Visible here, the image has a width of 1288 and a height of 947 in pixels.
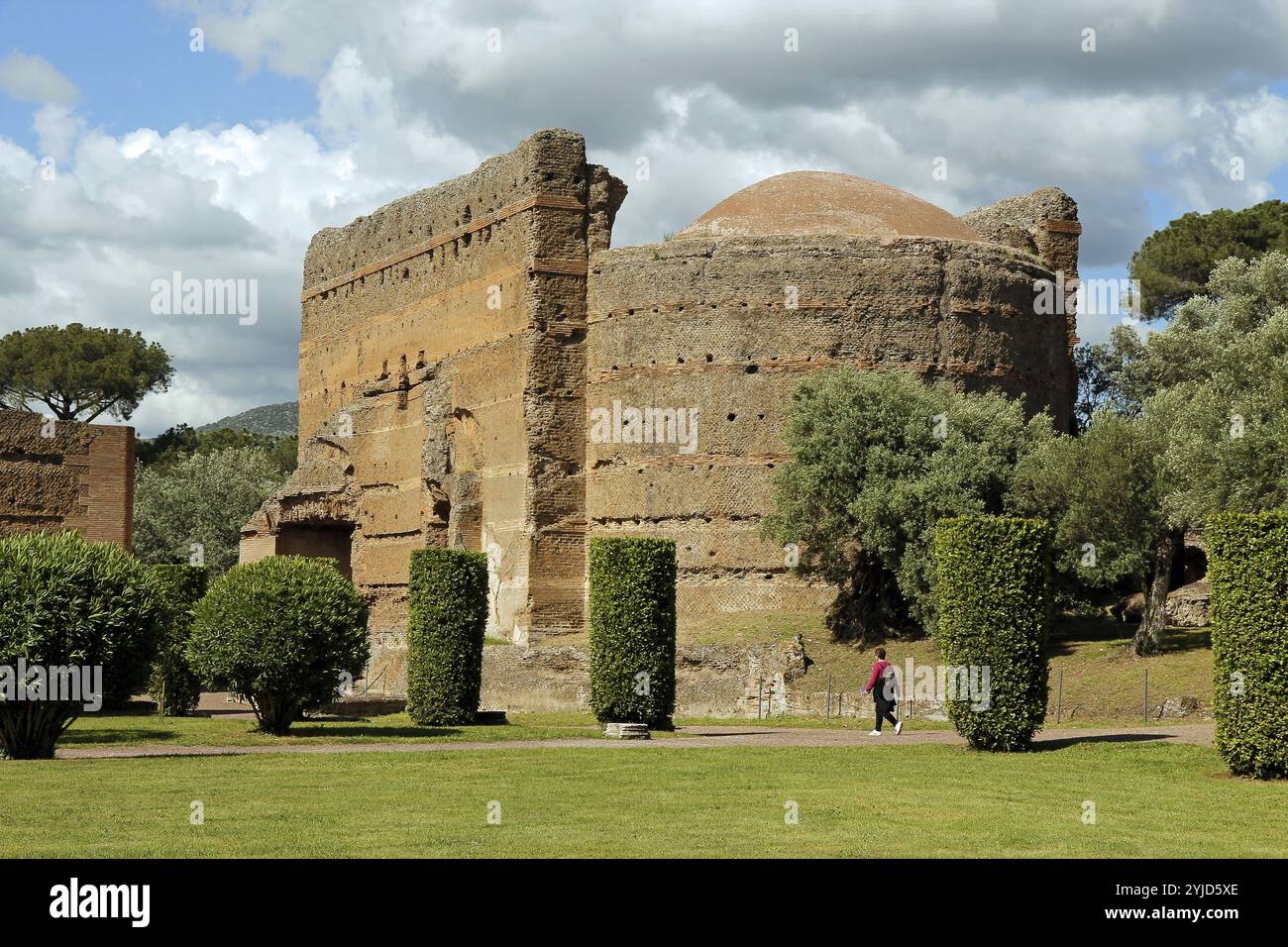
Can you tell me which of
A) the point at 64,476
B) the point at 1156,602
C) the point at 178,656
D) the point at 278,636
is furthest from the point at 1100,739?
the point at 64,476

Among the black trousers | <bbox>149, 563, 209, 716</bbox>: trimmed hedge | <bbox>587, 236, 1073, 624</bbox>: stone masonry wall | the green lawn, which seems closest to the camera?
the green lawn

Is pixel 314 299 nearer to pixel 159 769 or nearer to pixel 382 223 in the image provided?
pixel 382 223

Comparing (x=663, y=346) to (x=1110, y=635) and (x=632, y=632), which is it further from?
(x=632, y=632)

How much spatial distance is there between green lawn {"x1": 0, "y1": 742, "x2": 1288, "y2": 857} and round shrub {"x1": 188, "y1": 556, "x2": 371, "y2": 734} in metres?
3.29

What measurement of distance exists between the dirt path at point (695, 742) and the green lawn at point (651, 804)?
0.94 m

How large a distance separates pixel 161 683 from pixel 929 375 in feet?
60.7

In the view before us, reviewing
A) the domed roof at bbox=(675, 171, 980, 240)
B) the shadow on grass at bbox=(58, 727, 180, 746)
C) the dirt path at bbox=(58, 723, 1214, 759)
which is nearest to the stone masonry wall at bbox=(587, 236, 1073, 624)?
the domed roof at bbox=(675, 171, 980, 240)

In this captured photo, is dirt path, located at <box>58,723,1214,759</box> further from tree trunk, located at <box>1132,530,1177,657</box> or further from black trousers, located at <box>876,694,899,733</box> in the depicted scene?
tree trunk, located at <box>1132,530,1177,657</box>

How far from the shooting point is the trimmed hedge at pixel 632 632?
85.1 ft

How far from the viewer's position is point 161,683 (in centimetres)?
2906

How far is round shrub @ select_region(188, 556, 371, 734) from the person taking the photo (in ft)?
77.2

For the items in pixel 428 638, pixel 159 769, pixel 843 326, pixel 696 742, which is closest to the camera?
pixel 159 769

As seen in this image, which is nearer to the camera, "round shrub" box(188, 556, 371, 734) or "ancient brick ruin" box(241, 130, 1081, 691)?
"round shrub" box(188, 556, 371, 734)
